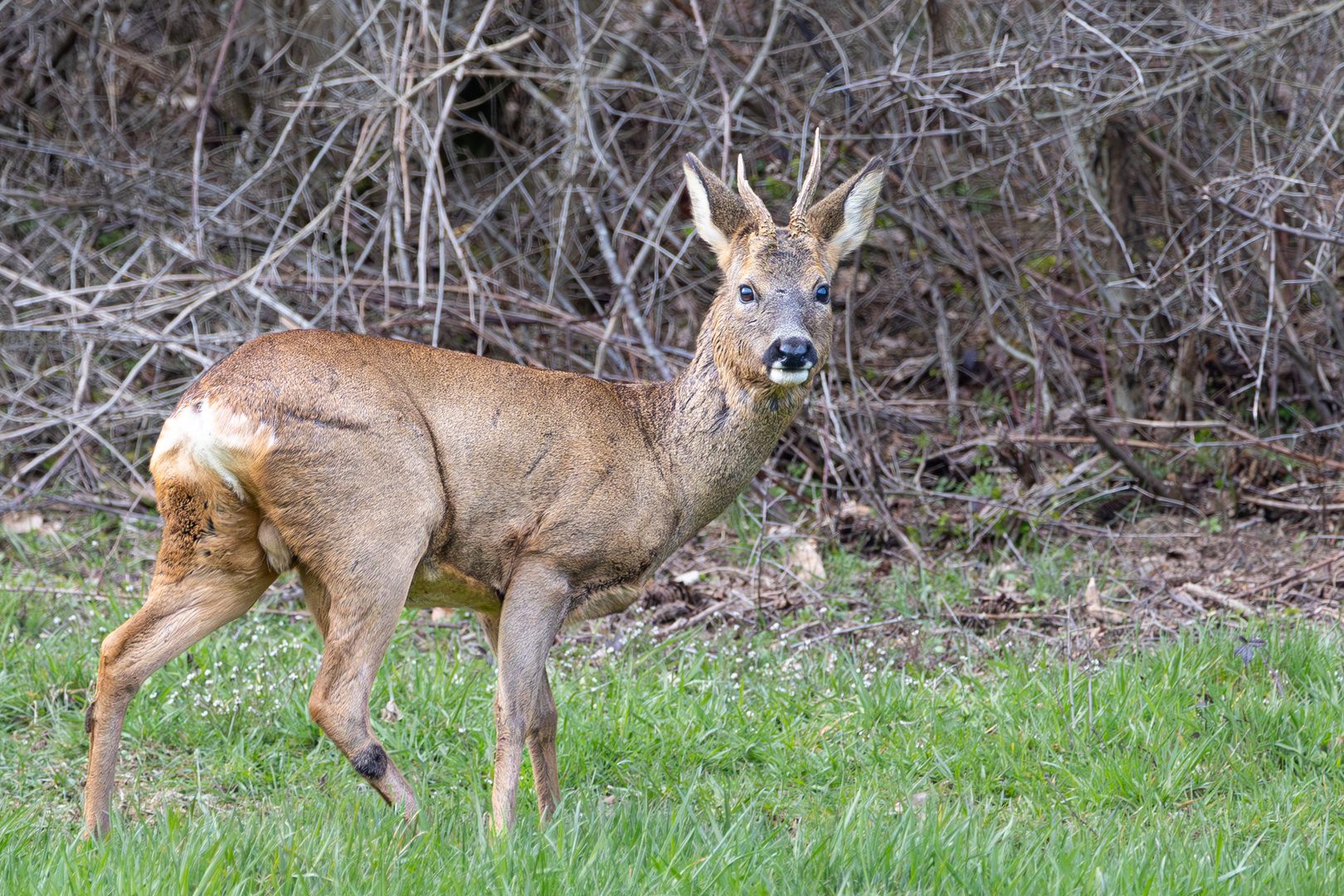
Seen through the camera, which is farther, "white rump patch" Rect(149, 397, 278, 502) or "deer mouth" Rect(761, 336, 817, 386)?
"deer mouth" Rect(761, 336, 817, 386)

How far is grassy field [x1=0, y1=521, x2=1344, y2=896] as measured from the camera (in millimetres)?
3068

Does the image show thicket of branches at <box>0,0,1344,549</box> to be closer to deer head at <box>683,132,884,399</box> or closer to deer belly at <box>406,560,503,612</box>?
deer head at <box>683,132,884,399</box>

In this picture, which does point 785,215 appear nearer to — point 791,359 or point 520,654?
point 791,359

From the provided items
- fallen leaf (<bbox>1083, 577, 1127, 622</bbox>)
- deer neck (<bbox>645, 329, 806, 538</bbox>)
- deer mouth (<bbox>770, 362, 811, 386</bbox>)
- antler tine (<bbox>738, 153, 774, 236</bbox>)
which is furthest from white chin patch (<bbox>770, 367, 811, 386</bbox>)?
fallen leaf (<bbox>1083, 577, 1127, 622</bbox>)

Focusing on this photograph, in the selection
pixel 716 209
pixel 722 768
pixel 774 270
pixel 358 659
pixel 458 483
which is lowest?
pixel 722 768

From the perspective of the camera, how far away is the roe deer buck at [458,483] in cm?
341

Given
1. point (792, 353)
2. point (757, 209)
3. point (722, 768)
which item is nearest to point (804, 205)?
point (757, 209)

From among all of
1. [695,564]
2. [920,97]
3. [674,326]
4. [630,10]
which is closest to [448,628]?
[695,564]

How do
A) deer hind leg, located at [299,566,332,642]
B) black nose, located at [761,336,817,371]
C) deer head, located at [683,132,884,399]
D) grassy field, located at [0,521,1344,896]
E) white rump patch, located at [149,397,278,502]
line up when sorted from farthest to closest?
deer head, located at [683,132,884,399] < black nose, located at [761,336,817,371] < deer hind leg, located at [299,566,332,642] < white rump patch, located at [149,397,278,502] < grassy field, located at [0,521,1344,896]

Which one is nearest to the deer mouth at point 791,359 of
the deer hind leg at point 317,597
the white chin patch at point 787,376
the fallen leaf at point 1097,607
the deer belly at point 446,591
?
the white chin patch at point 787,376

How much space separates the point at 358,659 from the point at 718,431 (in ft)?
4.24

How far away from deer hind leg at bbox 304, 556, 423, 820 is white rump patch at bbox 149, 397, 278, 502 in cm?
36

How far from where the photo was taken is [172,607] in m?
3.52

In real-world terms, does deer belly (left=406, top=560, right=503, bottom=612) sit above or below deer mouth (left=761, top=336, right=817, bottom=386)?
below
